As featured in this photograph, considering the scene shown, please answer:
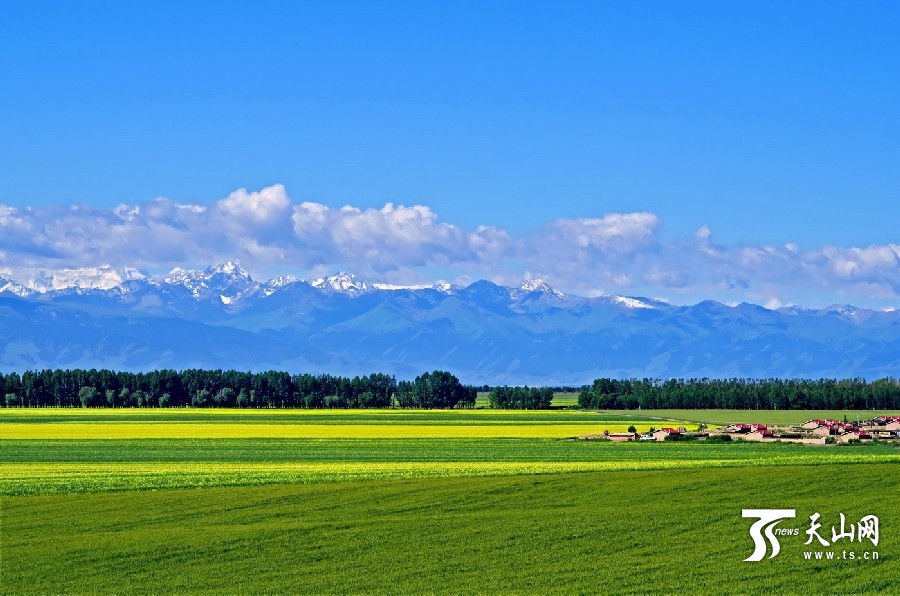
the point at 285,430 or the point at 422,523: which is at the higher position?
the point at 285,430

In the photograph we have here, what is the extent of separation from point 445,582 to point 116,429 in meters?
84.0

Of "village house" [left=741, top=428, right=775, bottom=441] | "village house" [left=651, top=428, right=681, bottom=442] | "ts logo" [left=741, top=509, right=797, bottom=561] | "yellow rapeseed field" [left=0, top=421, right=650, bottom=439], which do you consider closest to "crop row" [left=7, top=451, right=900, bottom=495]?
"ts logo" [left=741, top=509, right=797, bottom=561]

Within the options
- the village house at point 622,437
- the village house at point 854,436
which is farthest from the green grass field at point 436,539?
the village house at point 622,437

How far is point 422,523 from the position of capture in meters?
36.4

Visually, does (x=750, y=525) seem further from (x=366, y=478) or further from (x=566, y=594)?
(x=366, y=478)

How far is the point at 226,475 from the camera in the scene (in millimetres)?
52031

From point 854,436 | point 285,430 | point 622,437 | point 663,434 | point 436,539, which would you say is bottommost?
point 436,539

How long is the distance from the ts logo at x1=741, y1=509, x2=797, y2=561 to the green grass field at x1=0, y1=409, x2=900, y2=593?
38 centimetres

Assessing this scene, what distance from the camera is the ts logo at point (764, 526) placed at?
102 ft

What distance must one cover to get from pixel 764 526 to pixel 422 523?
10.1 metres

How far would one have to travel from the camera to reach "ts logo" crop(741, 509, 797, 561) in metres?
31.1

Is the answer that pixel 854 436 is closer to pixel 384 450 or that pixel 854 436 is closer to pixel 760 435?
pixel 760 435

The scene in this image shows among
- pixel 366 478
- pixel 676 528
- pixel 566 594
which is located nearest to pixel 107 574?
pixel 566 594

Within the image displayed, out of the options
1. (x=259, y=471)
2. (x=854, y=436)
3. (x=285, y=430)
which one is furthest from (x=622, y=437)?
(x=259, y=471)
